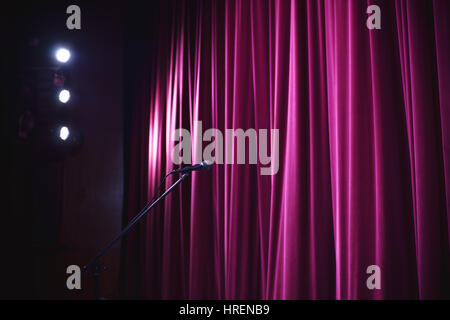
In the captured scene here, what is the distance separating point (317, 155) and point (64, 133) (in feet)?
8.66

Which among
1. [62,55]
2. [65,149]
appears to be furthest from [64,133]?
[62,55]

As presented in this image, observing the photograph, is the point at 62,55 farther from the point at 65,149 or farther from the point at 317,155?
the point at 317,155

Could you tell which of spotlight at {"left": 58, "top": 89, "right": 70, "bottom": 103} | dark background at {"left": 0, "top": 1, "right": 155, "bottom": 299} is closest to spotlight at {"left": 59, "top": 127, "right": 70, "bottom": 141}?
dark background at {"left": 0, "top": 1, "right": 155, "bottom": 299}

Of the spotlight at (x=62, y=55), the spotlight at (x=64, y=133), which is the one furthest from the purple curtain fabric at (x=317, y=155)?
the spotlight at (x=62, y=55)

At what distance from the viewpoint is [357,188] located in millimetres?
1437

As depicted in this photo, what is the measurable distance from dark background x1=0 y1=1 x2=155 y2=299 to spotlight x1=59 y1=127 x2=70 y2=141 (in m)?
0.06

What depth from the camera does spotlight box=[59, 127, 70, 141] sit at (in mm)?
3260

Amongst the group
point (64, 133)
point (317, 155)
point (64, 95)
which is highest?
point (64, 95)

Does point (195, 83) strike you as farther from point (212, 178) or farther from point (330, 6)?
point (330, 6)

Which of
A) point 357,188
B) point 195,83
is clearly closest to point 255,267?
point 357,188

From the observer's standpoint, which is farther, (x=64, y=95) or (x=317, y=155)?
(x=64, y=95)

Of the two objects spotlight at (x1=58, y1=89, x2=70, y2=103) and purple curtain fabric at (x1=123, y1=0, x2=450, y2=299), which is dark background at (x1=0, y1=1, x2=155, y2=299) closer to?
spotlight at (x1=58, y1=89, x2=70, y2=103)

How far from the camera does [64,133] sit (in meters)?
3.28

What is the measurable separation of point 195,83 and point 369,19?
128 centimetres
